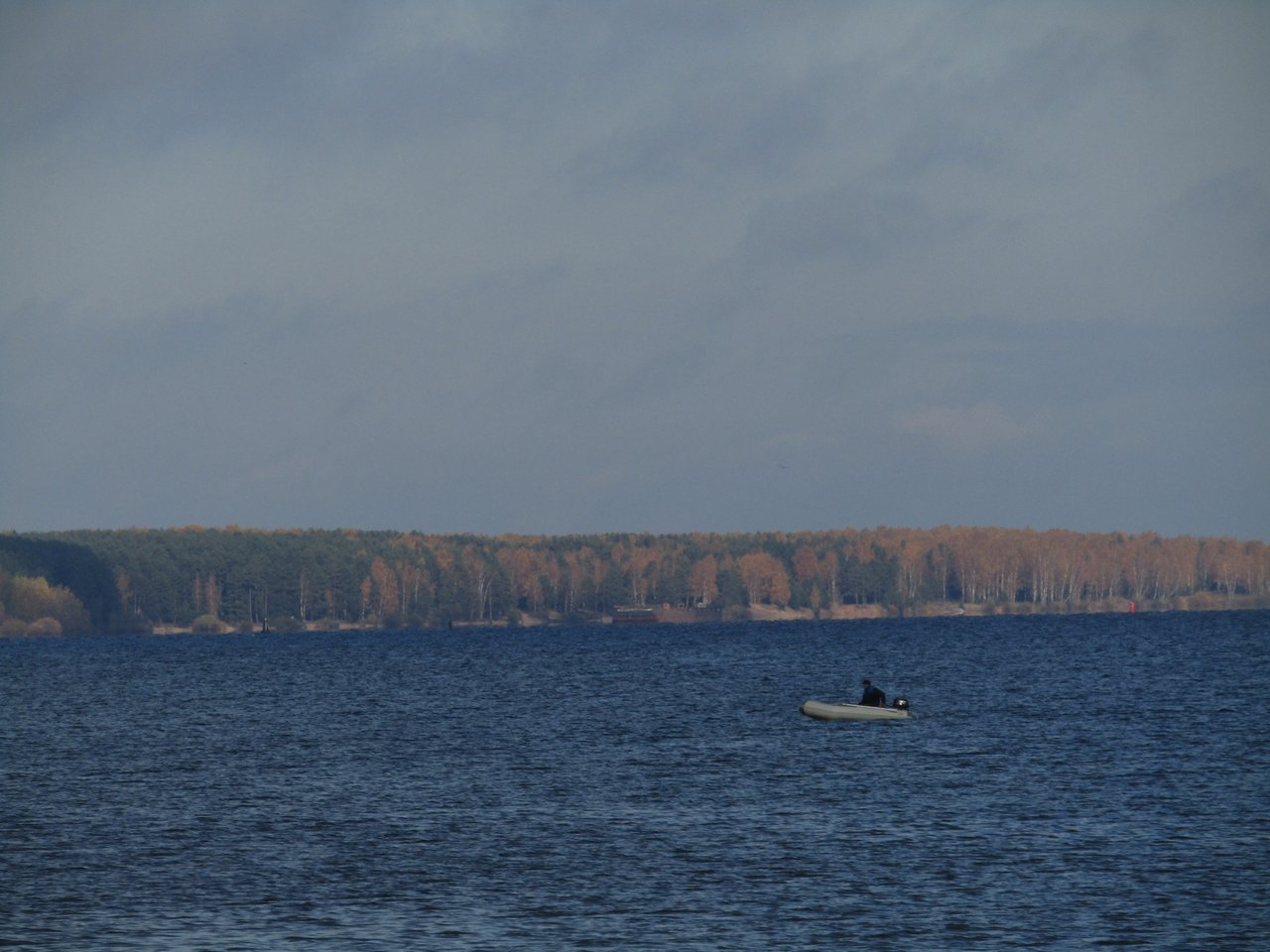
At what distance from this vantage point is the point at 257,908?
37188 mm

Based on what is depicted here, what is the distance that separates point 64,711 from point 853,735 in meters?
57.3

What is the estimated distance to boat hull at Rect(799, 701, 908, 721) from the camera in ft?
277

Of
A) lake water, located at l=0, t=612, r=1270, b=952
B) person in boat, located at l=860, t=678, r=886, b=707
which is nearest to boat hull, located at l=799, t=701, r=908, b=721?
person in boat, located at l=860, t=678, r=886, b=707

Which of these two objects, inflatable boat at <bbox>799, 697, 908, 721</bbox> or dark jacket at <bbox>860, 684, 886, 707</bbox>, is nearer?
inflatable boat at <bbox>799, 697, 908, 721</bbox>

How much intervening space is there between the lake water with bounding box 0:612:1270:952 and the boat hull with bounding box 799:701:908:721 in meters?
1.39

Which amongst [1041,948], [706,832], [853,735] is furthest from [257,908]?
[853,735]

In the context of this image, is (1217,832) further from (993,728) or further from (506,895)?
(993,728)

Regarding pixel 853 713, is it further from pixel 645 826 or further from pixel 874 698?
pixel 645 826

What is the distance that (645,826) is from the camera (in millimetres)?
48719

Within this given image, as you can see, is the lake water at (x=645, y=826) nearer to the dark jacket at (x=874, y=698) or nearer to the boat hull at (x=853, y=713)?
the boat hull at (x=853, y=713)

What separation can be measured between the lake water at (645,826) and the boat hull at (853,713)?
139 cm

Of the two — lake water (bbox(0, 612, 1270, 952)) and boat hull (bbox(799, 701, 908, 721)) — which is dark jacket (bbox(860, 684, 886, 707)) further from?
lake water (bbox(0, 612, 1270, 952))

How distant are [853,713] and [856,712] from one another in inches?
Answer: 8.1

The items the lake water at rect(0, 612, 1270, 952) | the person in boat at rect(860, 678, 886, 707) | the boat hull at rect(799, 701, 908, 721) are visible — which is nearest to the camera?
the lake water at rect(0, 612, 1270, 952)
